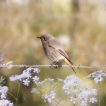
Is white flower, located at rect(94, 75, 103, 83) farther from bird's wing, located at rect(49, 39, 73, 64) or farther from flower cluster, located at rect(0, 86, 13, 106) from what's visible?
bird's wing, located at rect(49, 39, 73, 64)

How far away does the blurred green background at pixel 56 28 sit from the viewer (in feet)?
17.7

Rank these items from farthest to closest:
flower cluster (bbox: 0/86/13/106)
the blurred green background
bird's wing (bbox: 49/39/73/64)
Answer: the blurred green background, bird's wing (bbox: 49/39/73/64), flower cluster (bbox: 0/86/13/106)

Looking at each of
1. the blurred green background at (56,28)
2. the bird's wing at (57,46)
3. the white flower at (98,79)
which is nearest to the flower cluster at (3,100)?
the white flower at (98,79)

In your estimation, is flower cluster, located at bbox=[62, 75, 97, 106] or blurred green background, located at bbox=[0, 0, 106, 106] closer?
flower cluster, located at bbox=[62, 75, 97, 106]

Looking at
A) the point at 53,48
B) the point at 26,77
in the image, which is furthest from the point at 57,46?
the point at 26,77

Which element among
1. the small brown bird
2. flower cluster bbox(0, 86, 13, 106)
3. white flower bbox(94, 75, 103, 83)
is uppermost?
the small brown bird

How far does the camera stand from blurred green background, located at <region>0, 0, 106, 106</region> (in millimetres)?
5383

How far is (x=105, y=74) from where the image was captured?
85.3 inches

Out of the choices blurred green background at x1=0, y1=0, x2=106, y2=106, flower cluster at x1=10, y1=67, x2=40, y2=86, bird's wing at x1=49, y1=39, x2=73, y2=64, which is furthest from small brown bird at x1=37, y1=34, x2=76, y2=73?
blurred green background at x1=0, y1=0, x2=106, y2=106

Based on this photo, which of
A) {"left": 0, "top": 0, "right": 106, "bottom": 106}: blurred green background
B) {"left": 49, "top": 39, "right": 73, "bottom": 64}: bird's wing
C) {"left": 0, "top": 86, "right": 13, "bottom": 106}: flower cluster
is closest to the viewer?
{"left": 0, "top": 86, "right": 13, "bottom": 106}: flower cluster

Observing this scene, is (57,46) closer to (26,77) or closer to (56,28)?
(26,77)

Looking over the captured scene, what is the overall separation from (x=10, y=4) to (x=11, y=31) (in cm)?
52

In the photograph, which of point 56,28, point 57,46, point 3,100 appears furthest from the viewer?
point 56,28

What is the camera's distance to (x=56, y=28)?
5953 mm
